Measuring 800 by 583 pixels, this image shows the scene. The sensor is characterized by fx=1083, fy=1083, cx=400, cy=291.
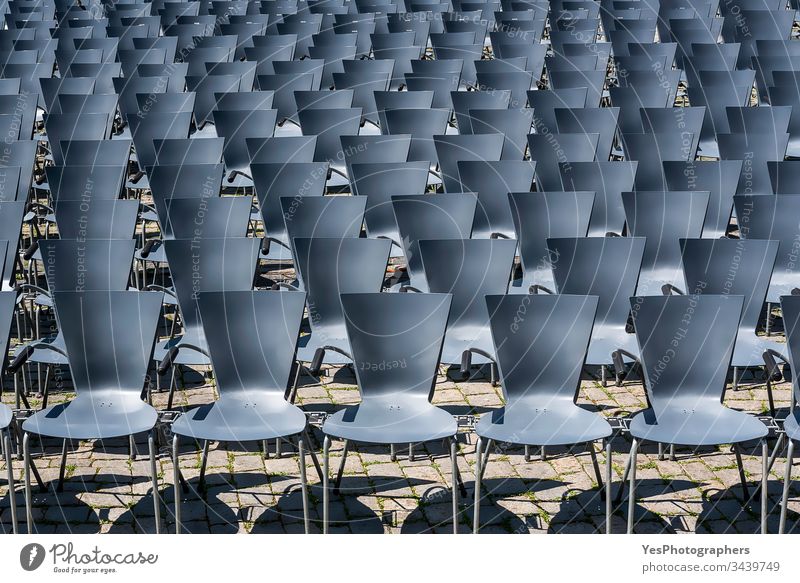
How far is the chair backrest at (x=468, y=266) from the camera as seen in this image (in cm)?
641

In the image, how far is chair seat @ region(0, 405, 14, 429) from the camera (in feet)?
17.7

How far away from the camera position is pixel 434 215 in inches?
276

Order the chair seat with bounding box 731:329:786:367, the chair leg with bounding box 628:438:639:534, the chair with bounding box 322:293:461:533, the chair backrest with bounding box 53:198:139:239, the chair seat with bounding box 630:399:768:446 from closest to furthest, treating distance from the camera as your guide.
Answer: the chair leg with bounding box 628:438:639:534 → the chair seat with bounding box 630:399:768:446 → the chair with bounding box 322:293:461:533 → the chair seat with bounding box 731:329:786:367 → the chair backrest with bounding box 53:198:139:239

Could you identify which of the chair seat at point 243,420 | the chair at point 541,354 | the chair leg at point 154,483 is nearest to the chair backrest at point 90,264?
the chair seat at point 243,420

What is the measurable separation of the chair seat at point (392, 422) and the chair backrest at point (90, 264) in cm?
180

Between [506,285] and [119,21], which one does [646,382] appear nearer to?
[506,285]

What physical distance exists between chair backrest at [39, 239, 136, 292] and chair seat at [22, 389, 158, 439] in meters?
0.92

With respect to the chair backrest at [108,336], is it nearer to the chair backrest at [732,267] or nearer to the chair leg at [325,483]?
the chair leg at [325,483]

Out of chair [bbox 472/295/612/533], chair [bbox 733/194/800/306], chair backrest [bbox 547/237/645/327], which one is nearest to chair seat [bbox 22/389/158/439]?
chair [bbox 472/295/612/533]

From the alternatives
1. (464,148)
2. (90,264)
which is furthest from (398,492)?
(464,148)

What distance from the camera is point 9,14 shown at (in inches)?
523

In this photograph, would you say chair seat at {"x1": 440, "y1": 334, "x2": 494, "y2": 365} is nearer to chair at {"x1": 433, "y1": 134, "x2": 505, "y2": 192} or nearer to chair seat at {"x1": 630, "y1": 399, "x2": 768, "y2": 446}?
chair seat at {"x1": 630, "y1": 399, "x2": 768, "y2": 446}

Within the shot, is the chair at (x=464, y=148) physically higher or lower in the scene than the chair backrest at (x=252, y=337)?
higher

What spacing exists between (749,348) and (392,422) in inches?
87.3
